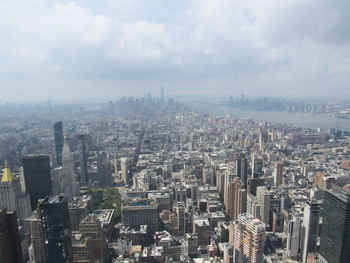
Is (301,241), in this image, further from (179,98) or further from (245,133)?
(179,98)

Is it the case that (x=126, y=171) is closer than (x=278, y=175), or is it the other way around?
(x=278, y=175)

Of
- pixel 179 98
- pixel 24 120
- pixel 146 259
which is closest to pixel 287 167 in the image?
pixel 146 259

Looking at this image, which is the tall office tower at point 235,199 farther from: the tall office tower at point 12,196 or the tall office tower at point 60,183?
the tall office tower at point 12,196

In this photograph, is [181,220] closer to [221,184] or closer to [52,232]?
[221,184]

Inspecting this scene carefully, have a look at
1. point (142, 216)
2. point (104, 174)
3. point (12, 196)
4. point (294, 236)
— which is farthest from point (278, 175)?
point (12, 196)

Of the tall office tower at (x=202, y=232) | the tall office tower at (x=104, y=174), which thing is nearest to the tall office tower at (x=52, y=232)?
the tall office tower at (x=202, y=232)
